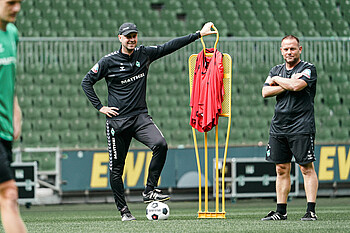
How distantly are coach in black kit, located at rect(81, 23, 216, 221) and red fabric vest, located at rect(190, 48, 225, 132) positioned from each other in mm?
299

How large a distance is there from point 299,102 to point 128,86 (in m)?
1.76

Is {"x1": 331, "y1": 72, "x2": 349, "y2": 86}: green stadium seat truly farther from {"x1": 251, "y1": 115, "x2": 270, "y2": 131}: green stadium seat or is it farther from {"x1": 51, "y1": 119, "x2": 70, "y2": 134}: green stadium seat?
{"x1": 51, "y1": 119, "x2": 70, "y2": 134}: green stadium seat

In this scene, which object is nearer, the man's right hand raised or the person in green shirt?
the person in green shirt

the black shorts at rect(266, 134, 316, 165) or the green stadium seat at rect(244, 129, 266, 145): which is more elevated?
the black shorts at rect(266, 134, 316, 165)

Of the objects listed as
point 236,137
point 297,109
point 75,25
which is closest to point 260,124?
point 236,137

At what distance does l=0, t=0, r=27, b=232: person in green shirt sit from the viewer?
326cm

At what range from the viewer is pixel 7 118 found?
11.2ft

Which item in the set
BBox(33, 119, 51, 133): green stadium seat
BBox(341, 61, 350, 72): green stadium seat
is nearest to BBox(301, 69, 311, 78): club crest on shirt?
BBox(33, 119, 51, 133): green stadium seat

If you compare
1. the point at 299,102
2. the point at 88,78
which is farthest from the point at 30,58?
the point at 299,102

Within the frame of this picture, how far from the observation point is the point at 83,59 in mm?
13141

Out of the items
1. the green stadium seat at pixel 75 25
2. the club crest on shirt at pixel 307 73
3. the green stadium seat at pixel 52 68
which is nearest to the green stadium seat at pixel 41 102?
the green stadium seat at pixel 52 68

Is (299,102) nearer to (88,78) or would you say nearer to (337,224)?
(337,224)

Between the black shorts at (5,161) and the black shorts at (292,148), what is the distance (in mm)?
3378

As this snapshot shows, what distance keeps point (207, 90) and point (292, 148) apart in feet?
3.56
